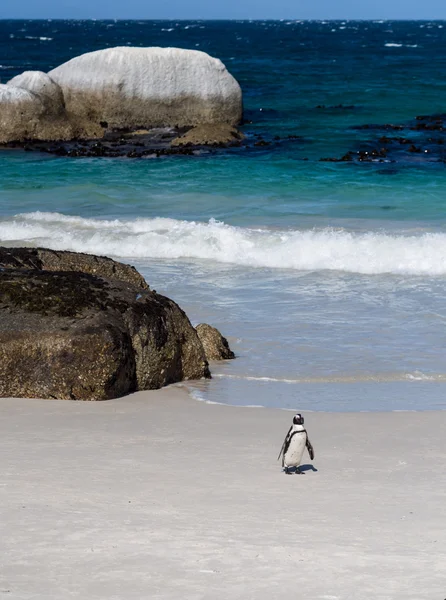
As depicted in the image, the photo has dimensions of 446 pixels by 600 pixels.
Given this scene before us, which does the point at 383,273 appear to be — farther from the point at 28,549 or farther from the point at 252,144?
the point at 252,144

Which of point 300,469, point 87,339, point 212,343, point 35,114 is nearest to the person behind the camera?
point 300,469

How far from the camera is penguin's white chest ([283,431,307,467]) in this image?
748 centimetres

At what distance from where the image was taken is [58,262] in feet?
39.6

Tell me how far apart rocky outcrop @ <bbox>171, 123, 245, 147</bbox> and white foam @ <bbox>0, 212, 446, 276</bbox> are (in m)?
11.6

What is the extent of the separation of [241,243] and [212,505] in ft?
39.5

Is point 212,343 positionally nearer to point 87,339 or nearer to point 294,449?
point 87,339

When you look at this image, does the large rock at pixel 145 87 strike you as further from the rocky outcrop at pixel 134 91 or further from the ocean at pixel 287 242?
the ocean at pixel 287 242

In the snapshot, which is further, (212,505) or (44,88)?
(44,88)

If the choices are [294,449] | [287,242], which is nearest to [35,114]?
[287,242]

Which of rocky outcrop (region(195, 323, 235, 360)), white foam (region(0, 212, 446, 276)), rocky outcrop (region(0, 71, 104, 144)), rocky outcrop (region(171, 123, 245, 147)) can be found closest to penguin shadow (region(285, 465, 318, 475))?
rocky outcrop (region(195, 323, 235, 360))

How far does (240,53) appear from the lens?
83.0 meters

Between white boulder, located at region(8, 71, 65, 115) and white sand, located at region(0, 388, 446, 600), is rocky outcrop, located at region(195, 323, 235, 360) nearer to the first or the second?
white sand, located at region(0, 388, 446, 600)

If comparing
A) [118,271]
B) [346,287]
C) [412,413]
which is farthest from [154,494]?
[346,287]

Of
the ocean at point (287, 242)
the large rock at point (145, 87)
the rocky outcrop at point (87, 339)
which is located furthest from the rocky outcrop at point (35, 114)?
the rocky outcrop at point (87, 339)
